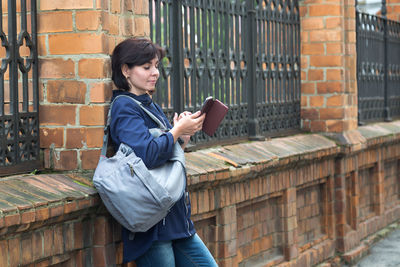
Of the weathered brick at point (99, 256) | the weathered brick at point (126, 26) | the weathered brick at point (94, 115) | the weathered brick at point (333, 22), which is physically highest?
the weathered brick at point (333, 22)

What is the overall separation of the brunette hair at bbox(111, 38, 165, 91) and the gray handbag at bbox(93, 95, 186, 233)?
46cm

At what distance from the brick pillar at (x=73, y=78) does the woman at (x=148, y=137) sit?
121 mm

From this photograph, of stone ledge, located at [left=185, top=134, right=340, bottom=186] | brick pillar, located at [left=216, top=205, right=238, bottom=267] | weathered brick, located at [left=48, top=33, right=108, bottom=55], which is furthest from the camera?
brick pillar, located at [left=216, top=205, right=238, bottom=267]

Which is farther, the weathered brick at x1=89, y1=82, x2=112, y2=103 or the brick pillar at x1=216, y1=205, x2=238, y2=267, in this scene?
the brick pillar at x1=216, y1=205, x2=238, y2=267

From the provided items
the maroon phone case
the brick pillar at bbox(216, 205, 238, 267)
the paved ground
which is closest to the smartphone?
the maroon phone case

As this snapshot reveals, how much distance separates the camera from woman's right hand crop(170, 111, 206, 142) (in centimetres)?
418

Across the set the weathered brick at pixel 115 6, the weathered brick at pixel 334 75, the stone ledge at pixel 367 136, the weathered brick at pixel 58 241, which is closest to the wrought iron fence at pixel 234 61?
the weathered brick at pixel 334 75

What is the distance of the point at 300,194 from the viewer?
768cm

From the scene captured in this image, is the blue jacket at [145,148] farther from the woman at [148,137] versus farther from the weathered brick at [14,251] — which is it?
the weathered brick at [14,251]

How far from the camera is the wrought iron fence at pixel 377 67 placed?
32.2 ft

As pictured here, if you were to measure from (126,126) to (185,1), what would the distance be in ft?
7.15

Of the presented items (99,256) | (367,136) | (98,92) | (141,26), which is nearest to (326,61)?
(367,136)

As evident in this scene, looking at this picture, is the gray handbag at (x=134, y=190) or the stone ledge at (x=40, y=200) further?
the gray handbag at (x=134, y=190)

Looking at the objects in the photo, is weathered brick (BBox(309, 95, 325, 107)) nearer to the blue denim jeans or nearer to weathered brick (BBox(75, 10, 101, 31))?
the blue denim jeans
